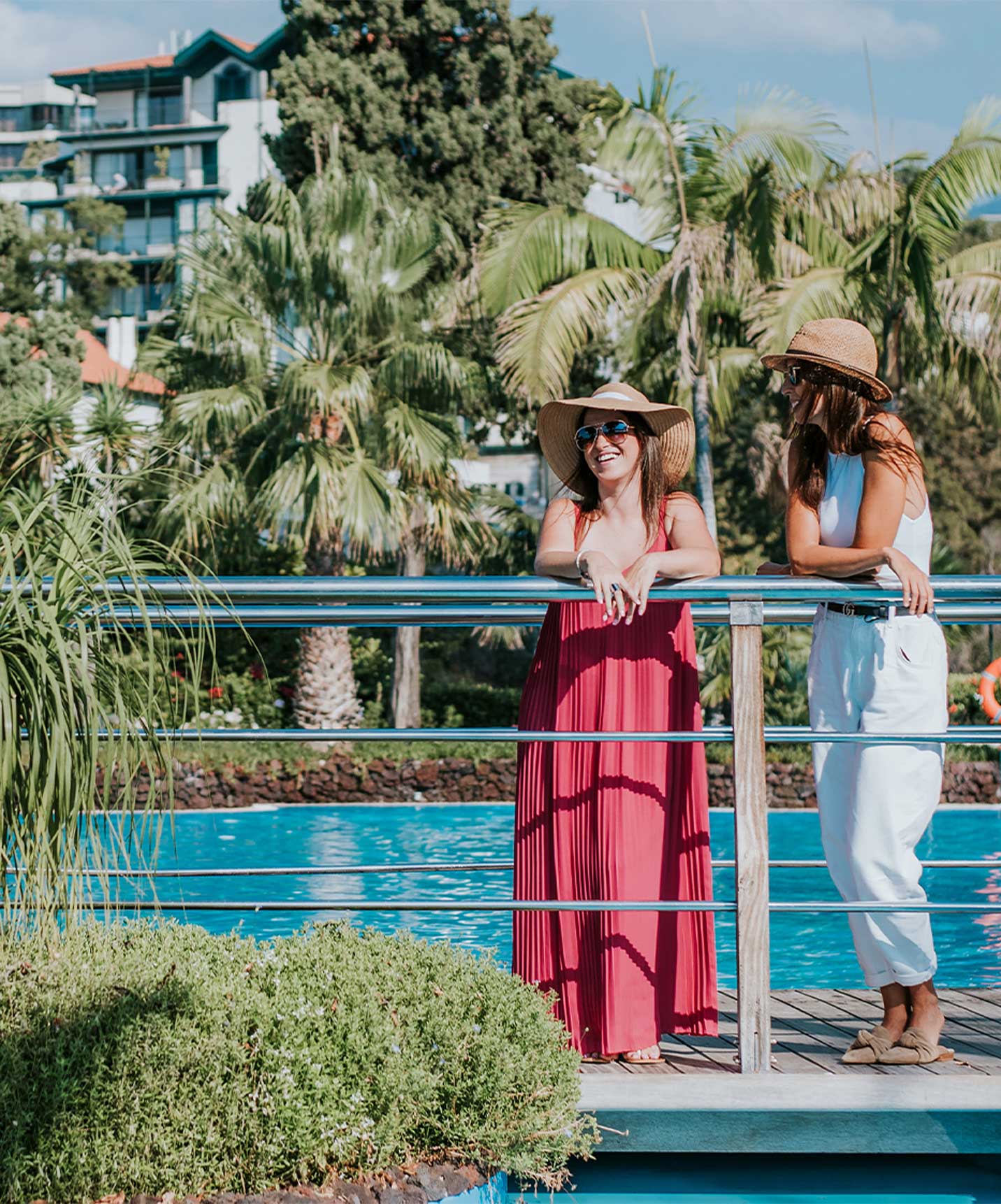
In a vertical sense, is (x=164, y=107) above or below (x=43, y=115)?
below

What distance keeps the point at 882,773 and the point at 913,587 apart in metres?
0.44

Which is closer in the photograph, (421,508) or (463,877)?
(463,877)

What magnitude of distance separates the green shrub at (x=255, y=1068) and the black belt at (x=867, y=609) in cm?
114

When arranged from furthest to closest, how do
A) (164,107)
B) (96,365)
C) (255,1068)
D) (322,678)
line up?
(164,107), (96,365), (322,678), (255,1068)

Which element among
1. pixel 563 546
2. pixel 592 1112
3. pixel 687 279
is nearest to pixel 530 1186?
pixel 592 1112

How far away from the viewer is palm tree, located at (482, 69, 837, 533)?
17.1m

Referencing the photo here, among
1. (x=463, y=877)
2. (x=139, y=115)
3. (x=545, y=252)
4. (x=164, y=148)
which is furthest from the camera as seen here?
(x=139, y=115)

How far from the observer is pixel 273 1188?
2.57m

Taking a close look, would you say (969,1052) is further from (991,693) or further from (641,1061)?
(991,693)

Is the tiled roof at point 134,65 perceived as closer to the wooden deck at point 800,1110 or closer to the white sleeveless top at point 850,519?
the white sleeveless top at point 850,519

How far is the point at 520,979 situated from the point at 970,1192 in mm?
1120

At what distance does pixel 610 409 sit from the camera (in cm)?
354

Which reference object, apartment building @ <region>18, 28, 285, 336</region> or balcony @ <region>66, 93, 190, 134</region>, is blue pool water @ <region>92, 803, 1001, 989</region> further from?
balcony @ <region>66, 93, 190, 134</region>

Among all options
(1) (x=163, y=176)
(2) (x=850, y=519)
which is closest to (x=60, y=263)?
(1) (x=163, y=176)
